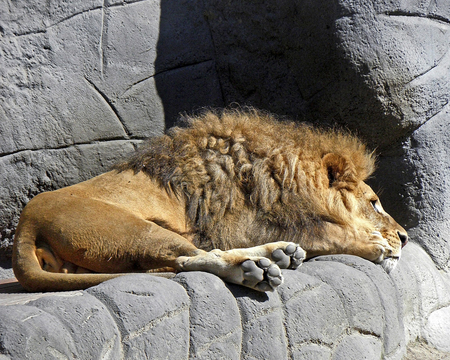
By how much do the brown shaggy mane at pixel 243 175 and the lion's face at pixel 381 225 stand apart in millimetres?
110

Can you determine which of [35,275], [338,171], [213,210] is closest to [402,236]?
[338,171]

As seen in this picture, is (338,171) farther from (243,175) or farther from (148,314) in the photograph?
(148,314)

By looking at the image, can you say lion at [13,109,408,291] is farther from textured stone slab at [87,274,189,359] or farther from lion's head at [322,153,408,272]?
textured stone slab at [87,274,189,359]

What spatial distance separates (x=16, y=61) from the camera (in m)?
3.80

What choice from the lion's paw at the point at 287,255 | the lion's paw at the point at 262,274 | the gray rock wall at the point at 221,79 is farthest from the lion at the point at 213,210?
the gray rock wall at the point at 221,79

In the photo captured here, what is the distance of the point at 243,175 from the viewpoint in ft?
10.1

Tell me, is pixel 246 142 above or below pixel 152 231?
above

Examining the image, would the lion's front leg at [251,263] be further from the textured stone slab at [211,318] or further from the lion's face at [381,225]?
the lion's face at [381,225]

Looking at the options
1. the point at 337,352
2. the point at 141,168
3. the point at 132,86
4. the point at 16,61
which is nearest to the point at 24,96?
the point at 16,61

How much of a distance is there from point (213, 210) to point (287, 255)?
642 mm

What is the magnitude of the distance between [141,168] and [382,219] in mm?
1339

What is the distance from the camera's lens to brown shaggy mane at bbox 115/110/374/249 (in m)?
2.96

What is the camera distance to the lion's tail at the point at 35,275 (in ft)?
7.55

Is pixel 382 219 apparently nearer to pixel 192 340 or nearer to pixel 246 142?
pixel 246 142
